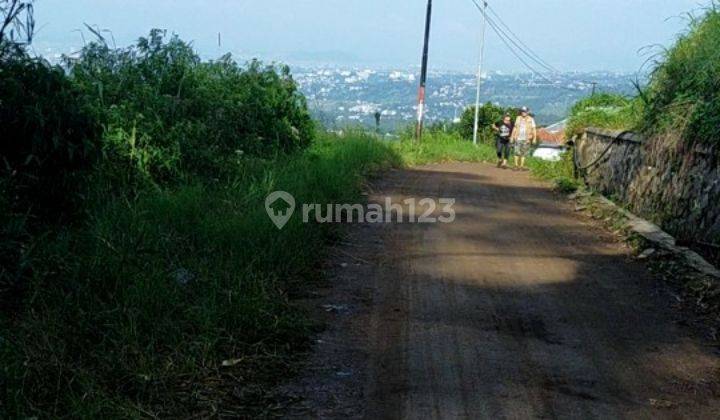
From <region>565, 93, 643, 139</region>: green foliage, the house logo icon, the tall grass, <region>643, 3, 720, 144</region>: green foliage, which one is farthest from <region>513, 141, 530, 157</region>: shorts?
the tall grass

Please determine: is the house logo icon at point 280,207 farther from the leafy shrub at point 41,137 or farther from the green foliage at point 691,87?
the green foliage at point 691,87

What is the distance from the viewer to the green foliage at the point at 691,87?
9969mm

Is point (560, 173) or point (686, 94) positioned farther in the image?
point (560, 173)

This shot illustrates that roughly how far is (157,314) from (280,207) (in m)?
3.91

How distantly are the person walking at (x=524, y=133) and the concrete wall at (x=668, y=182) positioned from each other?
8727 mm

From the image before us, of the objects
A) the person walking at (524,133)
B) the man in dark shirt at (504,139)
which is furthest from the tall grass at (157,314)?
the man in dark shirt at (504,139)

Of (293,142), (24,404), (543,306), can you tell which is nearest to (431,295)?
(543,306)

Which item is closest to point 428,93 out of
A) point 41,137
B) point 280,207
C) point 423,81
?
point 423,81

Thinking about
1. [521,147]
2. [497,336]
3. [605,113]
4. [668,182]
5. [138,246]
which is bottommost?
[521,147]

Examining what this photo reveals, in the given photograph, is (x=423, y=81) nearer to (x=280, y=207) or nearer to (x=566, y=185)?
(x=566, y=185)

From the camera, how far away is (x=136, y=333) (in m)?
5.11

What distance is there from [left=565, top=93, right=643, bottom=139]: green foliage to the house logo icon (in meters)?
6.41

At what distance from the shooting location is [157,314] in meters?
5.45

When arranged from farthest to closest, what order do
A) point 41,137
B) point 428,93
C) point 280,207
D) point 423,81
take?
point 428,93 < point 423,81 < point 280,207 < point 41,137
